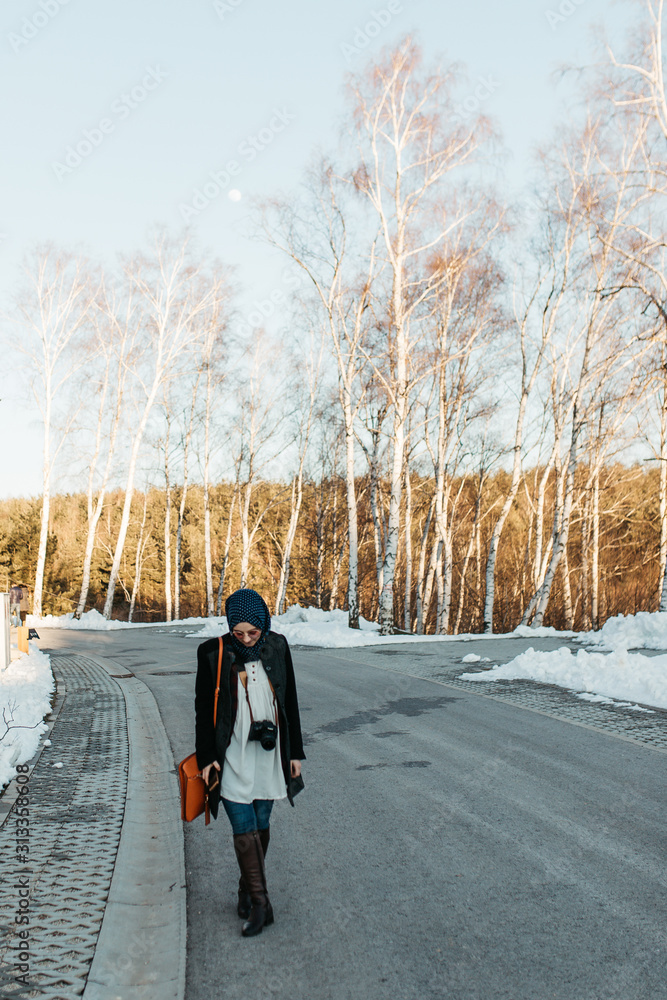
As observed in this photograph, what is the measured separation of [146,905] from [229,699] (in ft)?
4.05

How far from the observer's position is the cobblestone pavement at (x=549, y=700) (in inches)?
320

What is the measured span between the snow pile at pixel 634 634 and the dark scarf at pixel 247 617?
43.5 feet

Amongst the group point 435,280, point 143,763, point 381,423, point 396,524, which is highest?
point 435,280

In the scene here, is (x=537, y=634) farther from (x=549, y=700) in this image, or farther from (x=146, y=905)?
(x=146, y=905)

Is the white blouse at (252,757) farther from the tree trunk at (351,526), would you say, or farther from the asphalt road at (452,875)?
the tree trunk at (351,526)

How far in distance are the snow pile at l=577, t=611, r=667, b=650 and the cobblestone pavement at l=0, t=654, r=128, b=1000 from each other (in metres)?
11.8

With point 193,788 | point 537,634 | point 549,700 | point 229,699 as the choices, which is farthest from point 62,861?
point 537,634

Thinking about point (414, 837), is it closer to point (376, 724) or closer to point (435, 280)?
point (376, 724)

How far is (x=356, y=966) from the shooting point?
3.23 metres

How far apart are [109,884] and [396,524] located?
1639 centimetres

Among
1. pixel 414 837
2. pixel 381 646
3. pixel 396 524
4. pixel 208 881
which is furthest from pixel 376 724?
pixel 396 524

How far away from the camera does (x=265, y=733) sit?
12.3 ft

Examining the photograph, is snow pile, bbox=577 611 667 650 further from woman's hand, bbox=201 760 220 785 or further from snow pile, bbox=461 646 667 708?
woman's hand, bbox=201 760 220 785

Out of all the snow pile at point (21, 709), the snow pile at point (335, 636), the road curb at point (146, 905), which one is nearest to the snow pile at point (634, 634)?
the snow pile at point (335, 636)
